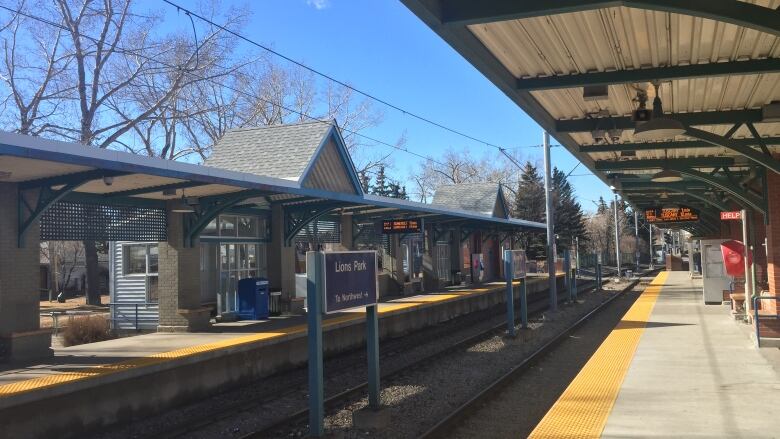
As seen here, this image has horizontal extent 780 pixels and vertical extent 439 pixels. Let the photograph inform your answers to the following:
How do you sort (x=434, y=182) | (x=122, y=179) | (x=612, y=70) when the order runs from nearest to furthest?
(x=612, y=70) → (x=122, y=179) → (x=434, y=182)

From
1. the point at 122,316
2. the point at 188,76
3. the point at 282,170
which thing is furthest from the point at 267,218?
the point at 188,76

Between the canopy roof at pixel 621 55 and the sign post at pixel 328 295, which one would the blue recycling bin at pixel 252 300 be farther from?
the canopy roof at pixel 621 55

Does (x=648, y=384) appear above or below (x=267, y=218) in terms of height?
below

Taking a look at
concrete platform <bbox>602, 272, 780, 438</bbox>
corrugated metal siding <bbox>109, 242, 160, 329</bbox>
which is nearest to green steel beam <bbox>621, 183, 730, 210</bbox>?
concrete platform <bbox>602, 272, 780, 438</bbox>

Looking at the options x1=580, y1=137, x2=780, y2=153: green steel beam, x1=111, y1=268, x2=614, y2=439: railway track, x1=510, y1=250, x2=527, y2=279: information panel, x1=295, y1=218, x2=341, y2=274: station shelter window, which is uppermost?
x1=580, y1=137, x2=780, y2=153: green steel beam

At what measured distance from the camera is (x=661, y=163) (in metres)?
12.4

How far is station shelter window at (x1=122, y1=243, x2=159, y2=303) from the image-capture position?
729 inches

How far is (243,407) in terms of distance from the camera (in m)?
9.78

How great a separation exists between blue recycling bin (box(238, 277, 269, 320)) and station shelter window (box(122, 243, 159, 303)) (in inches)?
145

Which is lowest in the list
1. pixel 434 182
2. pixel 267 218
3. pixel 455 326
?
pixel 455 326

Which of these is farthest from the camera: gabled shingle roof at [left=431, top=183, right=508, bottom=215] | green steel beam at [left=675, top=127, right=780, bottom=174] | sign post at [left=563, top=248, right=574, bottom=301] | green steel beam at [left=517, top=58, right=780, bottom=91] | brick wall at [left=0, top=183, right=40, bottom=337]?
gabled shingle roof at [left=431, top=183, right=508, bottom=215]

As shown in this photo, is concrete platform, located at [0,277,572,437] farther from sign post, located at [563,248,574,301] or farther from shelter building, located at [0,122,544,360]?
sign post, located at [563,248,574,301]

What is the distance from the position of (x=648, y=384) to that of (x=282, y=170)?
13288mm

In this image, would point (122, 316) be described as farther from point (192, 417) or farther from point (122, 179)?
point (192, 417)
